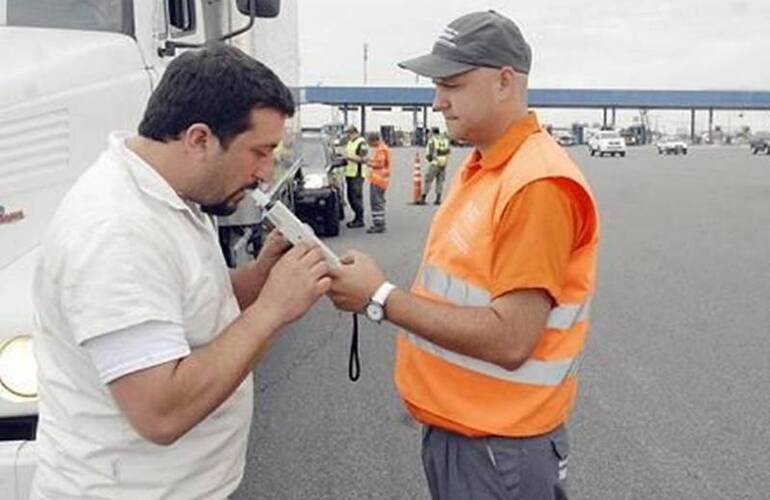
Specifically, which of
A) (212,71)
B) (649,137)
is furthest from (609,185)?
(649,137)

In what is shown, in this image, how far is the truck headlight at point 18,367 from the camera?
274 centimetres

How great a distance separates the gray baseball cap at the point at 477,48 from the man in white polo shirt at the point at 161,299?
20.4 inches

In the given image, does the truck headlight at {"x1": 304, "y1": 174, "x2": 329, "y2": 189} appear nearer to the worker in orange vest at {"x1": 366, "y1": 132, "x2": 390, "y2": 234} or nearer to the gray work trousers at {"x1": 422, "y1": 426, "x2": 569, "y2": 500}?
the worker in orange vest at {"x1": 366, "y1": 132, "x2": 390, "y2": 234}

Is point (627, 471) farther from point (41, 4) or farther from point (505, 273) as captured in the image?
point (41, 4)

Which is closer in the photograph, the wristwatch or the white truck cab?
the wristwatch

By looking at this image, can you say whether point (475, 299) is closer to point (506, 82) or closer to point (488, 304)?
point (488, 304)

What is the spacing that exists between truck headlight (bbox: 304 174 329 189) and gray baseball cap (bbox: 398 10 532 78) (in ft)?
38.8

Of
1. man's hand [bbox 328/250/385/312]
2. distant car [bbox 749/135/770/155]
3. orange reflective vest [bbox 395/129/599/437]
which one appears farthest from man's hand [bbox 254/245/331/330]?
distant car [bbox 749/135/770/155]

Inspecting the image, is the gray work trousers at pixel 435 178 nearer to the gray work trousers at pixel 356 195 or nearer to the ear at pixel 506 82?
the gray work trousers at pixel 356 195

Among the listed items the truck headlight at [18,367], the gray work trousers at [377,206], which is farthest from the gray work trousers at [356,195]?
the truck headlight at [18,367]

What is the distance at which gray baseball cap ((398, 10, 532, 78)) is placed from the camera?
2.33m


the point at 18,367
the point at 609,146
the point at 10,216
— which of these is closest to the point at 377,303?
the point at 18,367

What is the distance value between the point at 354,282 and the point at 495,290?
1.21ft

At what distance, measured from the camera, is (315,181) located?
14.2 m
